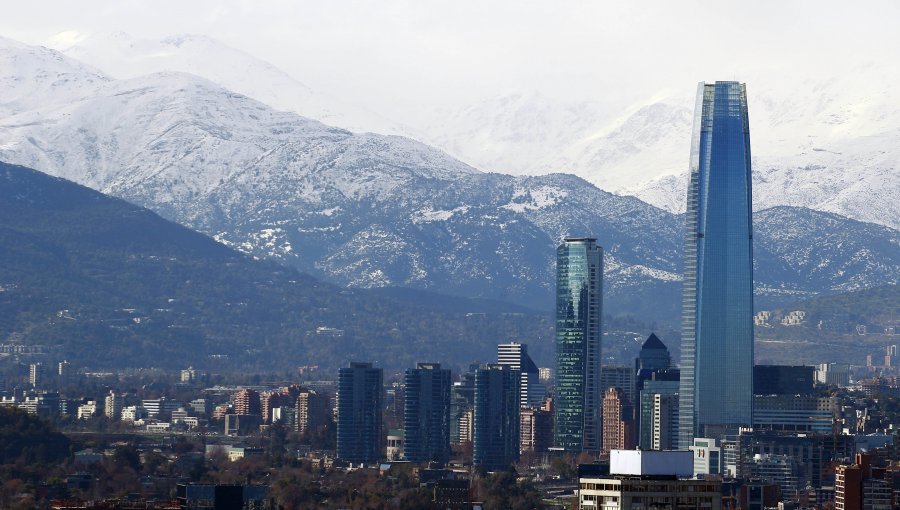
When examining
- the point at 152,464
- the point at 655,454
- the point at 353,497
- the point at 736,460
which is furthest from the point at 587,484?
the point at 736,460

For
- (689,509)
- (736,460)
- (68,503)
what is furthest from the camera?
(736,460)

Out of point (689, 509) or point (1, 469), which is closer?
point (689, 509)

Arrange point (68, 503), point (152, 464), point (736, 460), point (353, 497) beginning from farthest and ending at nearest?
1. point (736, 460)
2. point (152, 464)
3. point (353, 497)
4. point (68, 503)

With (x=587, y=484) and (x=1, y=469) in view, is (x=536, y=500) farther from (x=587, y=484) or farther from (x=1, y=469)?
(x=587, y=484)

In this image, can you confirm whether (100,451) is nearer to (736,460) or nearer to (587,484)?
(736,460)

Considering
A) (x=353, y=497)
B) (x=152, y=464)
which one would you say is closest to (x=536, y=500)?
(x=353, y=497)

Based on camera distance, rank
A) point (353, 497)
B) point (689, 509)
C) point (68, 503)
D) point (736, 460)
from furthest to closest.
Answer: point (736, 460), point (353, 497), point (68, 503), point (689, 509)
